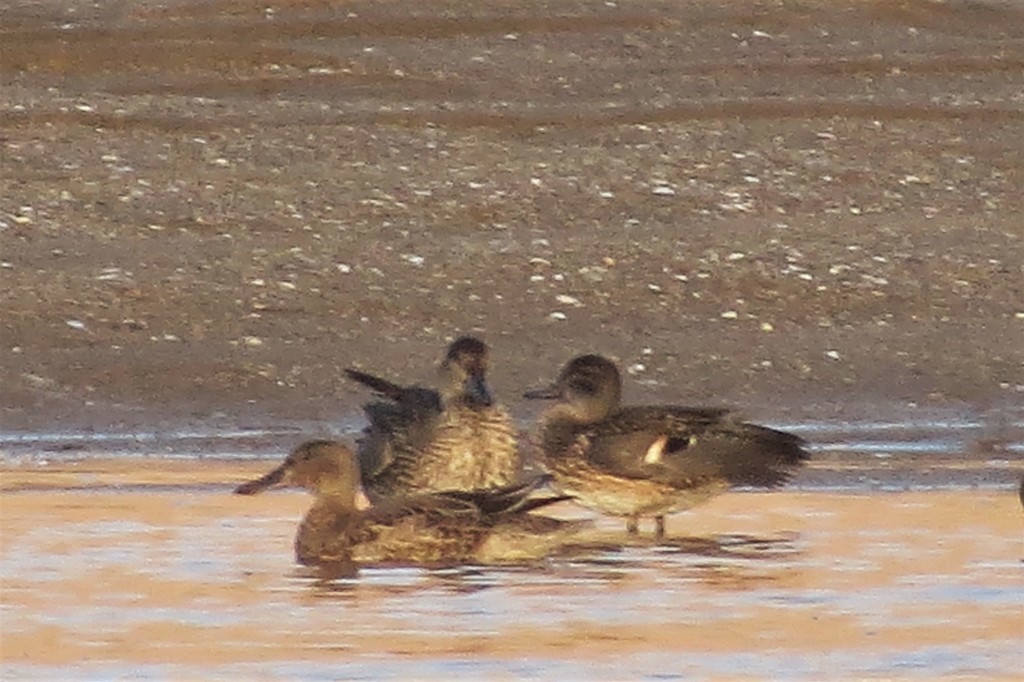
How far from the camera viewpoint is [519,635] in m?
7.83

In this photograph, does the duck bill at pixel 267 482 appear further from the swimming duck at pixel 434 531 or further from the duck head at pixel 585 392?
the duck head at pixel 585 392

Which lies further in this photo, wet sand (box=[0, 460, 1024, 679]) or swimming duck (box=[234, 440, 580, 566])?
swimming duck (box=[234, 440, 580, 566])

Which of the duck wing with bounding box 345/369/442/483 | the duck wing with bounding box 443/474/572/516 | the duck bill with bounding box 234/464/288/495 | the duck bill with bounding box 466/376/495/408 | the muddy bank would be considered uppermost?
the muddy bank

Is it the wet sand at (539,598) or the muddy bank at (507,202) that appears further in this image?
the muddy bank at (507,202)

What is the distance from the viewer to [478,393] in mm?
10312

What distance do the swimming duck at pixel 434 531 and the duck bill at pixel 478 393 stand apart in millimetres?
835

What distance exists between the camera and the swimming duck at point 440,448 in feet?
33.0

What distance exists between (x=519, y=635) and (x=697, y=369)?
521 cm

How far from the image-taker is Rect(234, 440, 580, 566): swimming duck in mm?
9211

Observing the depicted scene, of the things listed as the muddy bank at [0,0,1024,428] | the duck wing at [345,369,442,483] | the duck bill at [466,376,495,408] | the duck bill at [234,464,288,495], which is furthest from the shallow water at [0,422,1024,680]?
the muddy bank at [0,0,1024,428]

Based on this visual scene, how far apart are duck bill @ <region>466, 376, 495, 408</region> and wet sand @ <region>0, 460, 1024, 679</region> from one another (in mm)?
506

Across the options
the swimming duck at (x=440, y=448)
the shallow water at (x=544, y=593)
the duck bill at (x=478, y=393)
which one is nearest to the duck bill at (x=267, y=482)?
the shallow water at (x=544, y=593)

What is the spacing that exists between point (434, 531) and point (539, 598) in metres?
0.81

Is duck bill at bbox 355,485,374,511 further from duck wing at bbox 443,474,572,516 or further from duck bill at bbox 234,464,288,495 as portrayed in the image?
duck wing at bbox 443,474,572,516
